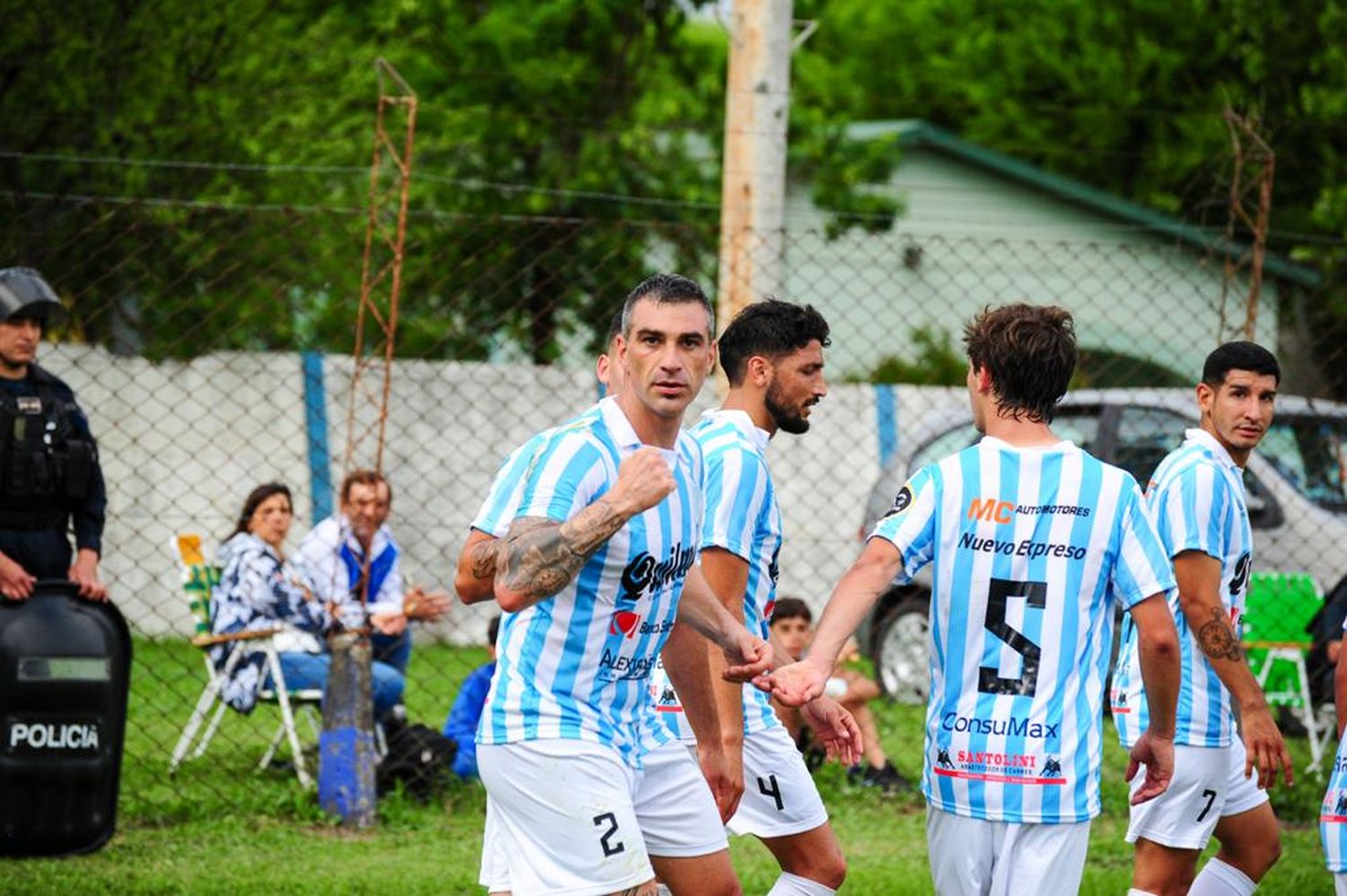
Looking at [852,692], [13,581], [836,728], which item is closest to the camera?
[836,728]

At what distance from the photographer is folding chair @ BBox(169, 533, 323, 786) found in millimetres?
8422

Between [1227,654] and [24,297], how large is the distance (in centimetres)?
455

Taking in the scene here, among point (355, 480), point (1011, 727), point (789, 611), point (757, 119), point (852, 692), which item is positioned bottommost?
point (852, 692)

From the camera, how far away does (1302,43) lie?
26.1m

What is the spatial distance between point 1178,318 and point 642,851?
20688 mm

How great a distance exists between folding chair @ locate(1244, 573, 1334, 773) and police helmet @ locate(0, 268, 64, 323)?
627 centimetres

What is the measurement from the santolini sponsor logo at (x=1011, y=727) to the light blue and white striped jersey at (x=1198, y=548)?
1284 mm

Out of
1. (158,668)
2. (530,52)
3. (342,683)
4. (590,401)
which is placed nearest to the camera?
(342,683)

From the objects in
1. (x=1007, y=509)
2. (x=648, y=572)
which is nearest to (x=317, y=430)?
(x=648, y=572)

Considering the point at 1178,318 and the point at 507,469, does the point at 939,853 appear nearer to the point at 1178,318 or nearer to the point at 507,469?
the point at 507,469

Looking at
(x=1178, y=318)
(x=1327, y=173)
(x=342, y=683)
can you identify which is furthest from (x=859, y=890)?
(x=1327, y=173)

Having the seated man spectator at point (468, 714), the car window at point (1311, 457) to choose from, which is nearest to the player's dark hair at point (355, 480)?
the seated man spectator at point (468, 714)

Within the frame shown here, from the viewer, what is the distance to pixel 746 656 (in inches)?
180

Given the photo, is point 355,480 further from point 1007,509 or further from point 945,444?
point 1007,509
